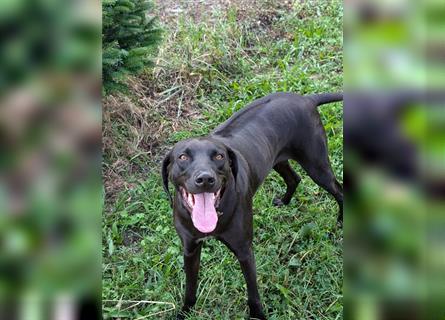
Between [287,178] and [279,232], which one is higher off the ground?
[287,178]

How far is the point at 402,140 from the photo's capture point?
762mm

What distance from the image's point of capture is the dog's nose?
2.80m

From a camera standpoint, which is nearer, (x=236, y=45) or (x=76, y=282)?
→ (x=76, y=282)

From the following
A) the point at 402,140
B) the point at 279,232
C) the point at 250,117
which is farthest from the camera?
the point at 279,232

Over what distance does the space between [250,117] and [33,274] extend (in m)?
2.86

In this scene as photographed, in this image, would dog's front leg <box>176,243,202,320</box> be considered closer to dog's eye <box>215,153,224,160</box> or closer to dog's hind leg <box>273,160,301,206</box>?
dog's eye <box>215,153,224,160</box>

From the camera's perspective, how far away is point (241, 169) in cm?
328

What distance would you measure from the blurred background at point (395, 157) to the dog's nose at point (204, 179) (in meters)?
1.92

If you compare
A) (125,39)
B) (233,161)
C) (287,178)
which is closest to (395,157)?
(233,161)

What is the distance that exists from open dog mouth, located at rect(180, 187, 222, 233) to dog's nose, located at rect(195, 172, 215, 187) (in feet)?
0.29

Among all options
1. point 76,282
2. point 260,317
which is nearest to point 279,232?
point 260,317

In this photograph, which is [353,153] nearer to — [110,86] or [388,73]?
[388,73]

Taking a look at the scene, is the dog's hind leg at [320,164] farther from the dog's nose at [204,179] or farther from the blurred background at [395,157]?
the blurred background at [395,157]

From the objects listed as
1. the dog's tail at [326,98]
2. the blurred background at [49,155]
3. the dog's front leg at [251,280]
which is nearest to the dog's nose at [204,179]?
the dog's front leg at [251,280]
